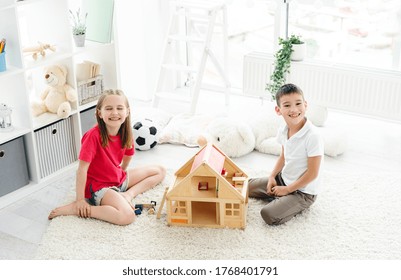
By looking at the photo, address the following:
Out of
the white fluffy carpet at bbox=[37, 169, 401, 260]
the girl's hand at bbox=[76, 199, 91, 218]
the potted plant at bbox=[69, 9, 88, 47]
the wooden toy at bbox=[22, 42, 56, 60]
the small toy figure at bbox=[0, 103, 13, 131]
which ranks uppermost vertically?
the potted plant at bbox=[69, 9, 88, 47]

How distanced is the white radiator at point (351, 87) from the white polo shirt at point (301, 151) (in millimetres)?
1126

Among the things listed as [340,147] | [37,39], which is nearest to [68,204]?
[37,39]

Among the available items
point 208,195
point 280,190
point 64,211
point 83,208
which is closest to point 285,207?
point 280,190

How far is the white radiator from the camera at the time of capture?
365cm

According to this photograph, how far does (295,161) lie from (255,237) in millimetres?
395

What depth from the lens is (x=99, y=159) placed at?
9.14ft

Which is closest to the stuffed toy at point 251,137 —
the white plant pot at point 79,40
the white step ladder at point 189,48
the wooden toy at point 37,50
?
the white step ladder at point 189,48

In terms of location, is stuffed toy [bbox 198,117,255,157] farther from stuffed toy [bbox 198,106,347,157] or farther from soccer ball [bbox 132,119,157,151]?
soccer ball [bbox 132,119,157,151]

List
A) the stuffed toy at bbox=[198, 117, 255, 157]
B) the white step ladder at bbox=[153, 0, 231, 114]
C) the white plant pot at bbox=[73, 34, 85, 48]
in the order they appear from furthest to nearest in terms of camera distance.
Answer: the white step ladder at bbox=[153, 0, 231, 114] → the stuffed toy at bbox=[198, 117, 255, 157] → the white plant pot at bbox=[73, 34, 85, 48]

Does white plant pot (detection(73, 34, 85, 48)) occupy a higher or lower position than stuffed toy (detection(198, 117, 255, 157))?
higher

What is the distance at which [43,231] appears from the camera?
2.71 m

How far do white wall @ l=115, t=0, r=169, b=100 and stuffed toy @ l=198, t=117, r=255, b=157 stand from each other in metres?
1.00

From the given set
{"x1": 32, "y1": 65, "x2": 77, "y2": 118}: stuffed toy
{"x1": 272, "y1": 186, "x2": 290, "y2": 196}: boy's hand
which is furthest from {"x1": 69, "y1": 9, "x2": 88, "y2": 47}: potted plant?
{"x1": 272, "y1": 186, "x2": 290, "y2": 196}: boy's hand

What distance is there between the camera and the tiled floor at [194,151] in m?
2.68
